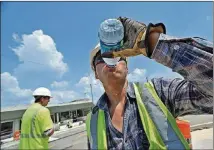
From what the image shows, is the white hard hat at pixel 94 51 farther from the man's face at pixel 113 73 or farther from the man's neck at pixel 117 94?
the man's neck at pixel 117 94

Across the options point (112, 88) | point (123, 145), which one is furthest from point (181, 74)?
point (112, 88)

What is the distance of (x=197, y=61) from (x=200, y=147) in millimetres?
5783

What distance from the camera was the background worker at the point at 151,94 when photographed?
729mm

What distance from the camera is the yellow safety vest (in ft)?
10.4

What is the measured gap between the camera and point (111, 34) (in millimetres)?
830

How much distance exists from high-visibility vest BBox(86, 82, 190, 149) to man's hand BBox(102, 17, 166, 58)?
0.43 m

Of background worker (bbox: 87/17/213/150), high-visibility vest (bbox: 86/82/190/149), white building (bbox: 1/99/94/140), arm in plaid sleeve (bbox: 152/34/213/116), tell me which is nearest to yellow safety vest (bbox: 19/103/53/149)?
background worker (bbox: 87/17/213/150)

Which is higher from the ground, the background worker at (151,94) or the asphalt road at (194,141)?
the background worker at (151,94)

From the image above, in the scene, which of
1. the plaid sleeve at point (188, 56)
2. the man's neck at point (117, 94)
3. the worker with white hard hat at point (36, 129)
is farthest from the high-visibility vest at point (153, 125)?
the worker with white hard hat at point (36, 129)

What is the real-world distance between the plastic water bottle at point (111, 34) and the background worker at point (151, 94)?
0.02m

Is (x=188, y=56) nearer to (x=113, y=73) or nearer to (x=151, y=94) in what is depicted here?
(x=151, y=94)

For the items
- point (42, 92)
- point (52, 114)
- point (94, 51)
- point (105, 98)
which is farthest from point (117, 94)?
point (52, 114)

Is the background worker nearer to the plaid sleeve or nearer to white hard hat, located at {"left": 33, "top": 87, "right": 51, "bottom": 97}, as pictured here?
the plaid sleeve

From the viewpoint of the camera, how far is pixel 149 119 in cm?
111
